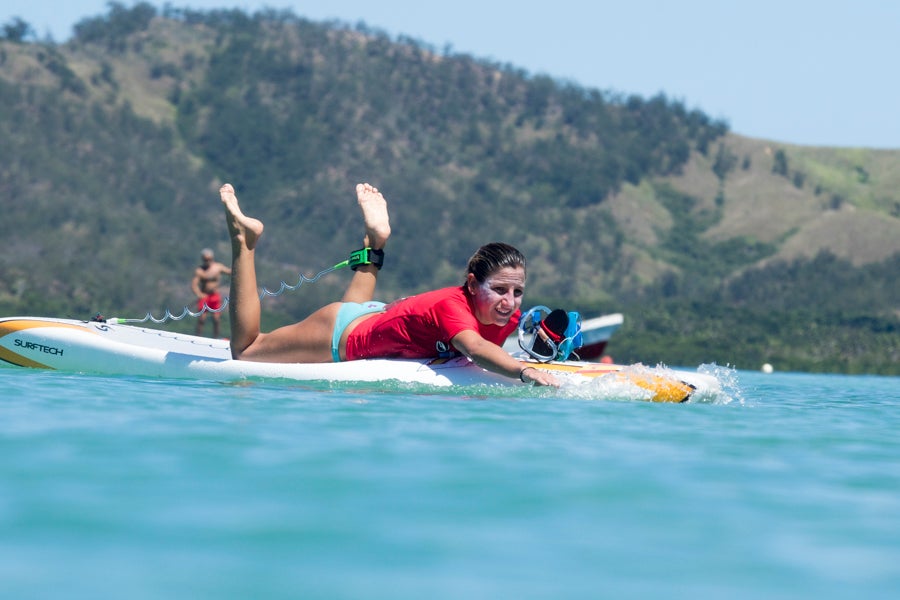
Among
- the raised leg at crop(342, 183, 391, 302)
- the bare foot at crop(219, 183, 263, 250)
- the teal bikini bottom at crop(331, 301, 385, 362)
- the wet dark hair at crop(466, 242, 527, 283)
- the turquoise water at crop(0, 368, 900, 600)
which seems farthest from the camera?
the raised leg at crop(342, 183, 391, 302)

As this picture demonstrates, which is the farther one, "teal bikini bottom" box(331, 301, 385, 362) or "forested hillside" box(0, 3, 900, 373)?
"forested hillside" box(0, 3, 900, 373)

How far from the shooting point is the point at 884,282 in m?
50.1

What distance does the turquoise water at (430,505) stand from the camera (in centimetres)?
301

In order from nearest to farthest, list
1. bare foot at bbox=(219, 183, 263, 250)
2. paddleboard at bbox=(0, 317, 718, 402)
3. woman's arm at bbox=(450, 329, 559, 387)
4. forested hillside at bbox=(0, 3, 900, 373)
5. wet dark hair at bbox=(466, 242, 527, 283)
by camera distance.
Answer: woman's arm at bbox=(450, 329, 559, 387) → wet dark hair at bbox=(466, 242, 527, 283) → paddleboard at bbox=(0, 317, 718, 402) → bare foot at bbox=(219, 183, 263, 250) → forested hillside at bbox=(0, 3, 900, 373)

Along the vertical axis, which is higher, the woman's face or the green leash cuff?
the green leash cuff

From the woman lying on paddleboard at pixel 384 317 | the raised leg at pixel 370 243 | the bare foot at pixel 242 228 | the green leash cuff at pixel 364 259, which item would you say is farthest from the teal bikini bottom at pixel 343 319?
the bare foot at pixel 242 228

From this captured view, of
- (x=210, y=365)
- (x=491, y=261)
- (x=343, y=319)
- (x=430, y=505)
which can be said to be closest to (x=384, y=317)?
(x=343, y=319)

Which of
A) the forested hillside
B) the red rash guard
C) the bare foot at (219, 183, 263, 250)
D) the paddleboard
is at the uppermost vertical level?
the forested hillside

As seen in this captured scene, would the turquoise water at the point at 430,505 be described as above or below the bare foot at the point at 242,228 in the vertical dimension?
below

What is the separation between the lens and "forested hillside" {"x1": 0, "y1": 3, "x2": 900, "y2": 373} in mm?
40094

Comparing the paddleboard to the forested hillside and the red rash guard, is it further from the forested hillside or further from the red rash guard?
the forested hillside

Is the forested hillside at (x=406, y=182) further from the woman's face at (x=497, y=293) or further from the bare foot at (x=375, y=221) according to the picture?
the woman's face at (x=497, y=293)

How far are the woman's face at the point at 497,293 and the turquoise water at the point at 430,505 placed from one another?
1.35 meters

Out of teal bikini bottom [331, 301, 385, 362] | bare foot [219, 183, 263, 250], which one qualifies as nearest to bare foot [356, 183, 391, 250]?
teal bikini bottom [331, 301, 385, 362]
